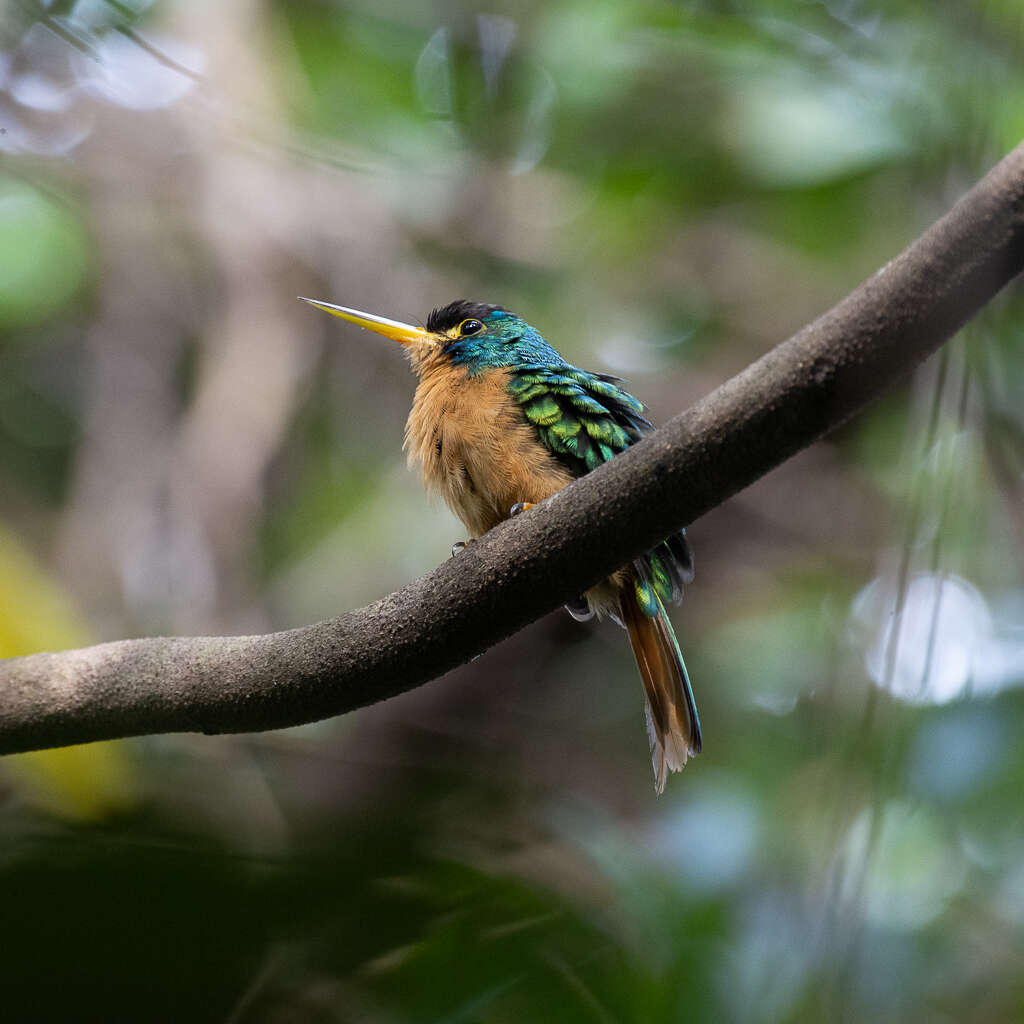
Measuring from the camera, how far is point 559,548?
1.25 meters

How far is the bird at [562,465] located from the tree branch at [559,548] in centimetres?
69

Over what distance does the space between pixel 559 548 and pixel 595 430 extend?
82cm

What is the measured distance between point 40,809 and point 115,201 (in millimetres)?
3456

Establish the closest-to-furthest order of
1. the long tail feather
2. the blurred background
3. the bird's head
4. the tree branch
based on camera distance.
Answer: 1. the tree branch
2. the blurred background
3. the long tail feather
4. the bird's head

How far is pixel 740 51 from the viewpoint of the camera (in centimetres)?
348

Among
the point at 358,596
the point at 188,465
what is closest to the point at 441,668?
the point at 358,596

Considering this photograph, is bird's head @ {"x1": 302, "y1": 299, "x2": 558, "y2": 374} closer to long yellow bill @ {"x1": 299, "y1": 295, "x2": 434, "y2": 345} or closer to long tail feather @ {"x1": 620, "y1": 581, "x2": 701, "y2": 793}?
long yellow bill @ {"x1": 299, "y1": 295, "x2": 434, "y2": 345}

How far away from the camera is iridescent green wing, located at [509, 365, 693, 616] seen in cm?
204

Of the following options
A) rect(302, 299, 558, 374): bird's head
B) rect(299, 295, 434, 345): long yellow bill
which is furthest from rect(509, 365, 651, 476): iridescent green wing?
rect(299, 295, 434, 345): long yellow bill

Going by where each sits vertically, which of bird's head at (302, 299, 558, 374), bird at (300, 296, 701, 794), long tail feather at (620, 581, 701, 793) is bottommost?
long tail feather at (620, 581, 701, 793)

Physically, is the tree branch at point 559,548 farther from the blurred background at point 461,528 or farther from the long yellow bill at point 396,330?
the long yellow bill at point 396,330

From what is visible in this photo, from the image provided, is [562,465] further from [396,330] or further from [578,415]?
[396,330]

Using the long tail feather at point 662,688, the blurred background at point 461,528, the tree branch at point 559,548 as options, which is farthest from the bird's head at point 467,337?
the tree branch at point 559,548

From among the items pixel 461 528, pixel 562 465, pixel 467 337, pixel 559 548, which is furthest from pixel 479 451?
pixel 461 528
